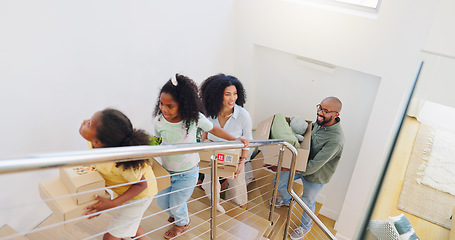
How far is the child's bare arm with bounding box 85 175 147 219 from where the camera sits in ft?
5.24

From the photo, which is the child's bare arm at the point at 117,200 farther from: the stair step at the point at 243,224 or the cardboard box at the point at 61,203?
the stair step at the point at 243,224

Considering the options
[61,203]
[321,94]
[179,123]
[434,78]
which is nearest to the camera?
[434,78]

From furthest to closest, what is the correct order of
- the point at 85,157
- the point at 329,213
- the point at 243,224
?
the point at 329,213 → the point at 243,224 → the point at 85,157

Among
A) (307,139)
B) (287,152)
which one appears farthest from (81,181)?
(307,139)

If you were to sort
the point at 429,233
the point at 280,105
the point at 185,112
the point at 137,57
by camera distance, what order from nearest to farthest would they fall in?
the point at 429,233 < the point at 185,112 < the point at 137,57 < the point at 280,105

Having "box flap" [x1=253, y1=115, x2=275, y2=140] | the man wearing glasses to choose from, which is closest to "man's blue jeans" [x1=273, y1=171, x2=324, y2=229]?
the man wearing glasses

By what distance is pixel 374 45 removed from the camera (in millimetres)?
3281

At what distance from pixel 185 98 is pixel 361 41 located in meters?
2.18

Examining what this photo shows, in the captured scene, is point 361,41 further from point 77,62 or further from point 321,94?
point 77,62

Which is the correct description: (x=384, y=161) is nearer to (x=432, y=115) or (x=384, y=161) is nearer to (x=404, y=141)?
(x=404, y=141)

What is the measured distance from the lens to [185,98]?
2.06 meters

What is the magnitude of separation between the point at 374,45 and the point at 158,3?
2156 mm

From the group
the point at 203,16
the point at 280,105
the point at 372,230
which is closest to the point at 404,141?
the point at 372,230

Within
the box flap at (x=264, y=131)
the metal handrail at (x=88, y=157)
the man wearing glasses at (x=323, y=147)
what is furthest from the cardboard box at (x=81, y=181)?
the man wearing glasses at (x=323, y=147)
